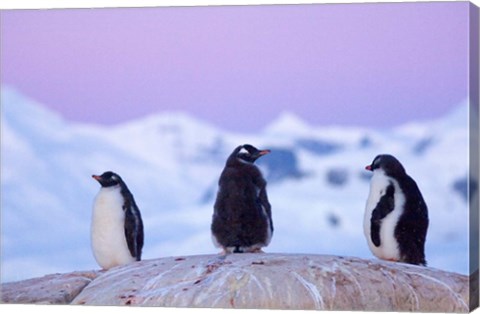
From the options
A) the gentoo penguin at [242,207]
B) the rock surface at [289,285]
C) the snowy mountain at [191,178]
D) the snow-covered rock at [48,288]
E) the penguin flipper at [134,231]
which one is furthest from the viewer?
the penguin flipper at [134,231]

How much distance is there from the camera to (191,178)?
1155 centimetres

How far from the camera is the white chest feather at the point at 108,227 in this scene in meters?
11.7

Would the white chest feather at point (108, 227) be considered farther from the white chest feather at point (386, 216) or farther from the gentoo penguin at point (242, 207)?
the white chest feather at point (386, 216)

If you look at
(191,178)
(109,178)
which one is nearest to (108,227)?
(109,178)

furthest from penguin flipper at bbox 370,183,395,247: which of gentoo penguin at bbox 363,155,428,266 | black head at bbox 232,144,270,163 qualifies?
black head at bbox 232,144,270,163

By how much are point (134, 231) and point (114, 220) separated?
169 millimetres

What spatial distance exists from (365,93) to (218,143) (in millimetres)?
1133

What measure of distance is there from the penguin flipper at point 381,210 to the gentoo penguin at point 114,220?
174 centimetres

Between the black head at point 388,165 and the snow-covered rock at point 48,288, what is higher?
the black head at point 388,165

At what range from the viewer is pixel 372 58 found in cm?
1120

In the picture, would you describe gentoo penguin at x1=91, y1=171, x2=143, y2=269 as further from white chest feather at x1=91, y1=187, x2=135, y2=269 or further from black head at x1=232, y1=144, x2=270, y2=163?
black head at x1=232, y1=144, x2=270, y2=163

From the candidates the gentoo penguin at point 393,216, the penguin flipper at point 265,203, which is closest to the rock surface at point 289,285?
the gentoo penguin at point 393,216

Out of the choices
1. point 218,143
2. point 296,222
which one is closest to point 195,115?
point 218,143

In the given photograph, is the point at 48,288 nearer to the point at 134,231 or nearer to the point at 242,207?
the point at 134,231
